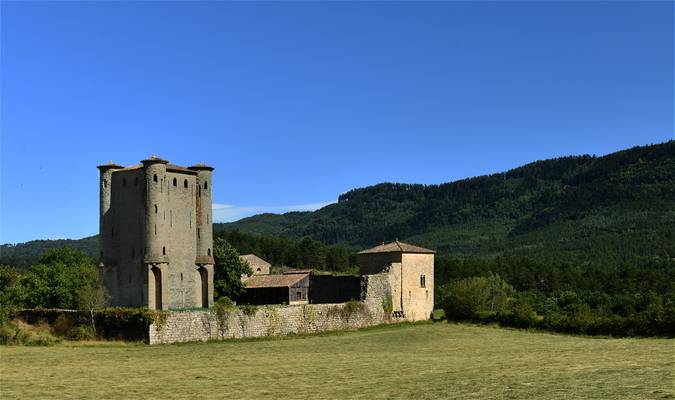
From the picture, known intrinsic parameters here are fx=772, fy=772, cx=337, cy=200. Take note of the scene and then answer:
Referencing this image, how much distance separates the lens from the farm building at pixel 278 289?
62.3 meters

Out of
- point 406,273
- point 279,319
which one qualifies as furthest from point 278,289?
point 279,319

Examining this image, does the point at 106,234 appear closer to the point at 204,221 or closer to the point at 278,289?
the point at 204,221

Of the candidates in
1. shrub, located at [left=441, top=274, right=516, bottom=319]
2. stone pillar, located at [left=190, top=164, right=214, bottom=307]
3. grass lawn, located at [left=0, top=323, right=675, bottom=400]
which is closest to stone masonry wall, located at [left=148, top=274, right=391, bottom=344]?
grass lawn, located at [left=0, top=323, right=675, bottom=400]

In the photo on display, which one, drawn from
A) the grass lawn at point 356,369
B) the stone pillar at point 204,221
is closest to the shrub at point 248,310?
the grass lawn at point 356,369

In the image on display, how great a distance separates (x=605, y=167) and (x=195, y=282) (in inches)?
5925

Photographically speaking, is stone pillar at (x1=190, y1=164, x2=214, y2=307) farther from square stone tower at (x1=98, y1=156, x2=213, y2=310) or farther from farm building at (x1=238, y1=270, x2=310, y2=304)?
farm building at (x1=238, y1=270, x2=310, y2=304)

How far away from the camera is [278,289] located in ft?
208

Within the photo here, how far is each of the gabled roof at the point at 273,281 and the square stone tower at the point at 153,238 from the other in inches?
377

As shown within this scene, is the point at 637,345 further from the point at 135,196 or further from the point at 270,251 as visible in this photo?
the point at 270,251

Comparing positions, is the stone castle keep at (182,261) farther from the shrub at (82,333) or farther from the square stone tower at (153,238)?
the shrub at (82,333)

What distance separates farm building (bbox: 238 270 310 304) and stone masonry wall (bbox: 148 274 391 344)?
1228 centimetres

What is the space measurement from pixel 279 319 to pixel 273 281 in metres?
19.8

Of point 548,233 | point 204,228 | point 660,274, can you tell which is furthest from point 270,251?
point 548,233

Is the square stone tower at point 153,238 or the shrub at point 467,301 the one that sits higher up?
the square stone tower at point 153,238
